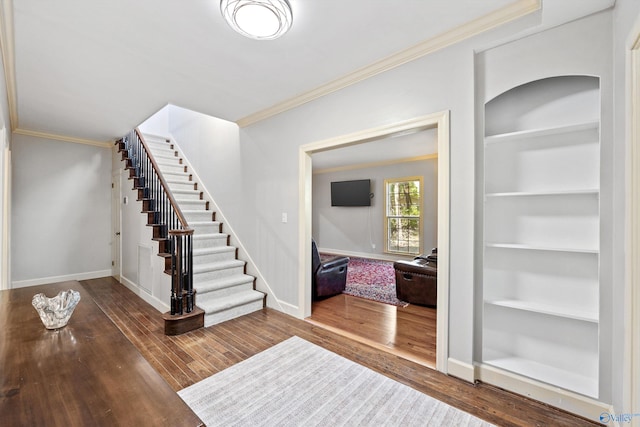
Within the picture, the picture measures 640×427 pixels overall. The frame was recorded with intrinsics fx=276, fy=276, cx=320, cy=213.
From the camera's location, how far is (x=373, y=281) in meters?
5.02

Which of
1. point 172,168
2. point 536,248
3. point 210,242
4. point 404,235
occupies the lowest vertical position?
point 404,235

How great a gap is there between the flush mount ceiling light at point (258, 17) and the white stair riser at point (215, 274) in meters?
2.78

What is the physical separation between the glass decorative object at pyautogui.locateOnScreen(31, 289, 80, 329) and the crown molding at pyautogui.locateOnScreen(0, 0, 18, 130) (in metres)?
2.03

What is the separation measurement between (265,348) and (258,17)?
106 inches

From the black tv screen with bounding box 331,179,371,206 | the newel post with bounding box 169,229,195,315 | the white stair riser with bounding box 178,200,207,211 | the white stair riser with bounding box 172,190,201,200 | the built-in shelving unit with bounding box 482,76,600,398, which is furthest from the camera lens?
A: the black tv screen with bounding box 331,179,371,206

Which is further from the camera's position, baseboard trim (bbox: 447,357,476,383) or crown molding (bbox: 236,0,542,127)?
baseboard trim (bbox: 447,357,476,383)

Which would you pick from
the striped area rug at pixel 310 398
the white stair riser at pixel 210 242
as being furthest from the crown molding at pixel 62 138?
the striped area rug at pixel 310 398

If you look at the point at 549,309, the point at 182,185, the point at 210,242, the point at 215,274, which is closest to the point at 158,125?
the point at 182,185

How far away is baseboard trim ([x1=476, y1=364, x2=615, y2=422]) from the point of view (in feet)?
5.60

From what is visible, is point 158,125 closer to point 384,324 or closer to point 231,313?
point 231,313

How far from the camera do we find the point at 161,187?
12.6 feet

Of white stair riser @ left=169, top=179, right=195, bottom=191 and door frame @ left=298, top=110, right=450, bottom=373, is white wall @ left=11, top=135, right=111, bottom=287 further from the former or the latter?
door frame @ left=298, top=110, right=450, bottom=373

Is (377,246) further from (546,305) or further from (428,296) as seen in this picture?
(546,305)

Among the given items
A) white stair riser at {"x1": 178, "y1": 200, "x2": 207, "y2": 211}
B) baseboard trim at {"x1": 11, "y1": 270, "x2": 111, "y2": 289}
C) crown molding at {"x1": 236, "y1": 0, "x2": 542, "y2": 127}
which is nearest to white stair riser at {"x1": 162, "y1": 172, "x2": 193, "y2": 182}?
white stair riser at {"x1": 178, "y1": 200, "x2": 207, "y2": 211}
